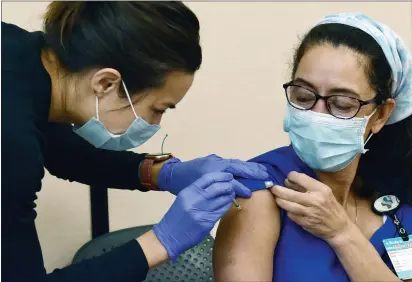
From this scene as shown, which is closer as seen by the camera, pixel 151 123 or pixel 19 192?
pixel 19 192

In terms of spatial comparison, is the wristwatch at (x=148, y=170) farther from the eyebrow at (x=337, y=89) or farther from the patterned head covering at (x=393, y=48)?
the patterned head covering at (x=393, y=48)

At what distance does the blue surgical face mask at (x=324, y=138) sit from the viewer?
1482 mm

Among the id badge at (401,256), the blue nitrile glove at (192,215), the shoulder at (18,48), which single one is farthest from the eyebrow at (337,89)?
the shoulder at (18,48)

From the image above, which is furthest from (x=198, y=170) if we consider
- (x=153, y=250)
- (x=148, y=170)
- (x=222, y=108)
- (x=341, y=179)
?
(x=222, y=108)

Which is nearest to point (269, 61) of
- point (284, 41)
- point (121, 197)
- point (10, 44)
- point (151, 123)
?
point (284, 41)

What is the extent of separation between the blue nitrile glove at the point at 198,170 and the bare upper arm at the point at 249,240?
74 millimetres

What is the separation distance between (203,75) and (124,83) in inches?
43.4

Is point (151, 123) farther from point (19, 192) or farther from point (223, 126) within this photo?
point (223, 126)

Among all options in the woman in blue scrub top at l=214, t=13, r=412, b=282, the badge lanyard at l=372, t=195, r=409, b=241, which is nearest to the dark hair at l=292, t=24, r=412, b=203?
the badge lanyard at l=372, t=195, r=409, b=241

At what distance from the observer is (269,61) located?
2.49 m

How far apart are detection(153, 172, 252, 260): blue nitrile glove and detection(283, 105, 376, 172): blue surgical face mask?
27 centimetres

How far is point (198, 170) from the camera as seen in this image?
1.66 metres

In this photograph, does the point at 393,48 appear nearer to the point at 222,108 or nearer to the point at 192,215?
the point at 192,215

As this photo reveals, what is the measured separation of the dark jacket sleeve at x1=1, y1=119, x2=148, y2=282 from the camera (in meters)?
1.20
